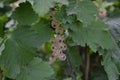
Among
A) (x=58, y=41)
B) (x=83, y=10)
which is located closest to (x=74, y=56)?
(x=58, y=41)

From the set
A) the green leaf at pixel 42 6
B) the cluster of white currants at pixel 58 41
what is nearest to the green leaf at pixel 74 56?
the cluster of white currants at pixel 58 41

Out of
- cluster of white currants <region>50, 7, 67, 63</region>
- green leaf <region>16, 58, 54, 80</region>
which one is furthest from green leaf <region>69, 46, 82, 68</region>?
green leaf <region>16, 58, 54, 80</region>

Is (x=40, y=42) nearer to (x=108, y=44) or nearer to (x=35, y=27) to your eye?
(x=35, y=27)

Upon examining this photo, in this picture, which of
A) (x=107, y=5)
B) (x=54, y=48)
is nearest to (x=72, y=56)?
(x=54, y=48)

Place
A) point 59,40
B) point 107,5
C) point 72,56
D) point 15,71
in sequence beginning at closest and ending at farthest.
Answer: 1. point 15,71
2. point 59,40
3. point 72,56
4. point 107,5

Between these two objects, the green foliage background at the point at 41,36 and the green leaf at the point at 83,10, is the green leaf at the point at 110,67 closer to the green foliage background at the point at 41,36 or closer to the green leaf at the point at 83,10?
the green foliage background at the point at 41,36

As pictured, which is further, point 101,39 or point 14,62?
point 101,39

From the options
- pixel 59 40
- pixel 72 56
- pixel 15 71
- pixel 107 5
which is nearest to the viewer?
pixel 15 71
